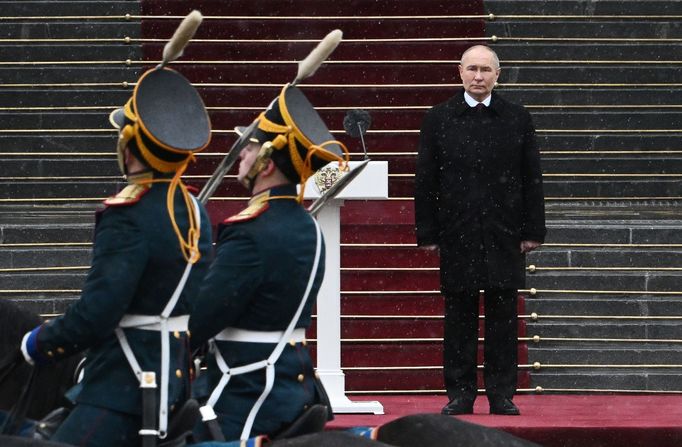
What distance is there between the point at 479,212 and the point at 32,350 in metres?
4.19

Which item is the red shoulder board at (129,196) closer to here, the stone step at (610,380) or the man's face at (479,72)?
the man's face at (479,72)

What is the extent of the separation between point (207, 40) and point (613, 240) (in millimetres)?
3276

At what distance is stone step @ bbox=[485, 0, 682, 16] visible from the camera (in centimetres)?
1301

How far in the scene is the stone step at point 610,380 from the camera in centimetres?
1051

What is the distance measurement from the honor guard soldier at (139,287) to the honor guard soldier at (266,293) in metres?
0.16

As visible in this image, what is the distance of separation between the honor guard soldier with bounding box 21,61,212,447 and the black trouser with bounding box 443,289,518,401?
146 inches

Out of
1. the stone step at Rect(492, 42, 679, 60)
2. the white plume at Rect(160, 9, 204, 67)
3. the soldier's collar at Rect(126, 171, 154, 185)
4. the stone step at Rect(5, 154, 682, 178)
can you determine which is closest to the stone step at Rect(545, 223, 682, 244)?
the stone step at Rect(5, 154, 682, 178)

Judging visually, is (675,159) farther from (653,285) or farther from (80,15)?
(80,15)

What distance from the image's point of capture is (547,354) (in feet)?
35.1

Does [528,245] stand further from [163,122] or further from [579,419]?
[163,122]

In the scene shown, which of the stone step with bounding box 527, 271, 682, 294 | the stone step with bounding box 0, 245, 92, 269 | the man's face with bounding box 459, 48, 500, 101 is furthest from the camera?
the stone step with bounding box 527, 271, 682, 294

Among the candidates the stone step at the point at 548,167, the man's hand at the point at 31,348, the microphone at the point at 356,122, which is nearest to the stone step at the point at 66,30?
the stone step at the point at 548,167

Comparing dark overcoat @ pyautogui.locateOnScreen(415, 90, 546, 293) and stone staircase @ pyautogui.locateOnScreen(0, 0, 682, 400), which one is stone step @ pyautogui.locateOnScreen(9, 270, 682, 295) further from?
dark overcoat @ pyautogui.locateOnScreen(415, 90, 546, 293)

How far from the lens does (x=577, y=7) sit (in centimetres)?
1302
